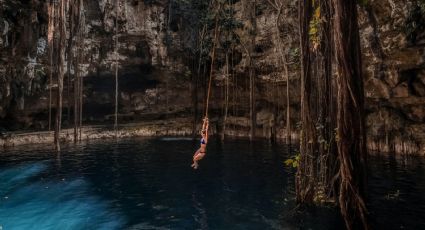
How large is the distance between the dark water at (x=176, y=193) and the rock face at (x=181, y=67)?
5201 mm

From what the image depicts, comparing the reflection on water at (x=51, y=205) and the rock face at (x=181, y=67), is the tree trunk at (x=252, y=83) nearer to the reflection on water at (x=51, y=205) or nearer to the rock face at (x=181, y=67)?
the rock face at (x=181, y=67)

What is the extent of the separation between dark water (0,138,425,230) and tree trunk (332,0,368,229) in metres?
2.74

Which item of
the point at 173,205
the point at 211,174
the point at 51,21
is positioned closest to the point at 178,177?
the point at 211,174

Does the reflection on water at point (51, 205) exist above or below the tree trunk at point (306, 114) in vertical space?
below

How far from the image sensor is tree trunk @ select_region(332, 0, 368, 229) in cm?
772

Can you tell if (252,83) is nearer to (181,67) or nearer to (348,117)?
(181,67)

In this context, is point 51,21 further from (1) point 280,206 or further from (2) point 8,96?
(1) point 280,206

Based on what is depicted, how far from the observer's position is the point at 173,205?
13.2m

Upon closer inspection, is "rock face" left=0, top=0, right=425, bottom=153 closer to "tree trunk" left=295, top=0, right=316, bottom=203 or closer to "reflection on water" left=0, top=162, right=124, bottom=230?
"tree trunk" left=295, top=0, right=316, bottom=203

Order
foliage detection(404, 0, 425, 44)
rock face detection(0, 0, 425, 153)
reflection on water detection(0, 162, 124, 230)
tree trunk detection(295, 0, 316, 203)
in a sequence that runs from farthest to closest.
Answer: rock face detection(0, 0, 425, 153) → foliage detection(404, 0, 425, 44) → reflection on water detection(0, 162, 124, 230) → tree trunk detection(295, 0, 316, 203)

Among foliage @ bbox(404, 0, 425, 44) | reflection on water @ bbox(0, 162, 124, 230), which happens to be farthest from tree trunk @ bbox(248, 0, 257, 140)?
reflection on water @ bbox(0, 162, 124, 230)

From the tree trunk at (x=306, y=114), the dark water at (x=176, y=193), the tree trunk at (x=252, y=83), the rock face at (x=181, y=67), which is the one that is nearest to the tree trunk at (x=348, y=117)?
the tree trunk at (x=306, y=114)

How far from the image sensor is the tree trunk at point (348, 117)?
7719mm

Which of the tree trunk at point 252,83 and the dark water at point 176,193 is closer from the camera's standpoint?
the dark water at point 176,193
